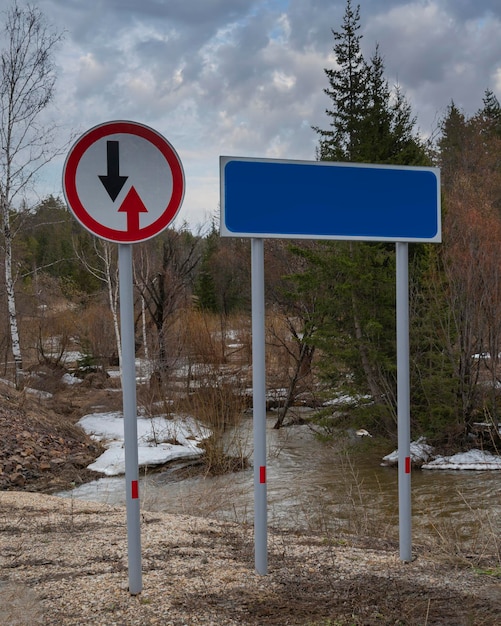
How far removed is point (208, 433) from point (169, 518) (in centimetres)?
852

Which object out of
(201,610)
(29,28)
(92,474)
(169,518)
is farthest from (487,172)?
(201,610)

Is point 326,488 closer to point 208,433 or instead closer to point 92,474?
point 208,433

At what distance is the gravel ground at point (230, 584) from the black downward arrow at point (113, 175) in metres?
2.29

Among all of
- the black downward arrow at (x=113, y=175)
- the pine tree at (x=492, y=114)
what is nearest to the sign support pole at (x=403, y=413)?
the black downward arrow at (x=113, y=175)

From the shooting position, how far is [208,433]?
598 inches

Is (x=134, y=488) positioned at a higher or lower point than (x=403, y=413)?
lower

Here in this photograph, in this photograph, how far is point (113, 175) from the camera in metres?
3.96

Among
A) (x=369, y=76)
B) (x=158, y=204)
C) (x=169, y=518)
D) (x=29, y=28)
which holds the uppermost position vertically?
(x=29, y=28)

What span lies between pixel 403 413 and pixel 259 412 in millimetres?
1015

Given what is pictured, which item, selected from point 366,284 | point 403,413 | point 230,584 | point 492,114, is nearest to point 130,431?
point 230,584

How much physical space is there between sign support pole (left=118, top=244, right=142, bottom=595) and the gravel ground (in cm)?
20

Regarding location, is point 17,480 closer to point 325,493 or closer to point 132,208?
point 325,493

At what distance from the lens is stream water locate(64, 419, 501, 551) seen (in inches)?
373

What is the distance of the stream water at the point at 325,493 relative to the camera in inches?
373
